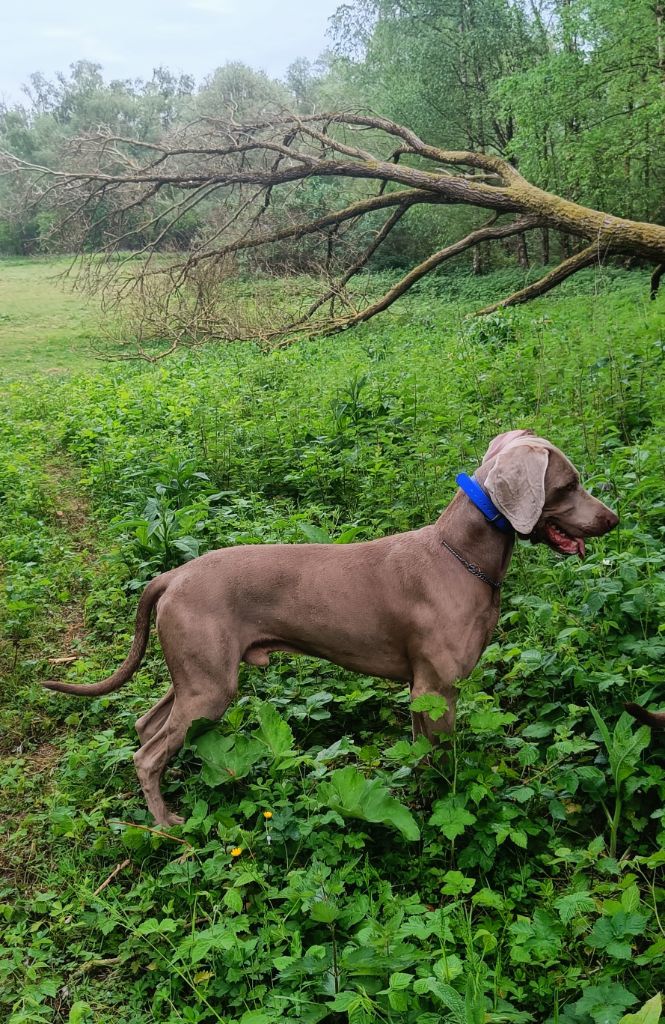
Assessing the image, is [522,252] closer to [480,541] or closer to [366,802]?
[480,541]

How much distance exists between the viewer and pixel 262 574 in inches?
124

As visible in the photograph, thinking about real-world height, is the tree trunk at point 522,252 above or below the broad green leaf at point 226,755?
above

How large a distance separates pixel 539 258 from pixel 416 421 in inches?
716

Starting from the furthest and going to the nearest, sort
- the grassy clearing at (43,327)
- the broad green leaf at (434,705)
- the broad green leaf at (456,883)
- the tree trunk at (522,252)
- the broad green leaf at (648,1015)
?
the tree trunk at (522,252), the grassy clearing at (43,327), the broad green leaf at (434,705), the broad green leaf at (456,883), the broad green leaf at (648,1015)

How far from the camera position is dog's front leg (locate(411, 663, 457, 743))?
300 cm

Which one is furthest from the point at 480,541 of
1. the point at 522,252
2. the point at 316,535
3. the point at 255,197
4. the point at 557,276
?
the point at 522,252

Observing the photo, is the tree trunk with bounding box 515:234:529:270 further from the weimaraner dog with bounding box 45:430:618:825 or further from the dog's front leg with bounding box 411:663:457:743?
the dog's front leg with bounding box 411:663:457:743

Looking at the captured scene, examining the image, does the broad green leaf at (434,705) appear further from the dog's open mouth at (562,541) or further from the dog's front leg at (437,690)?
the dog's open mouth at (562,541)

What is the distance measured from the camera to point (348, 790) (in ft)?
8.87

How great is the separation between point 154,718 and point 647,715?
2.05 metres

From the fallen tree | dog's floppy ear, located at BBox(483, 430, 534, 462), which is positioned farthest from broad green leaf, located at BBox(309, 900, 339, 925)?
the fallen tree

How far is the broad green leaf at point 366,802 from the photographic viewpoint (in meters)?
2.67

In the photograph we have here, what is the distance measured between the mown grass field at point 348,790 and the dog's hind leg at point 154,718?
0.13 meters

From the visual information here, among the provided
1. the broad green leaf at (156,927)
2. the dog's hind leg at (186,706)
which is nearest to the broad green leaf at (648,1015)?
the broad green leaf at (156,927)
